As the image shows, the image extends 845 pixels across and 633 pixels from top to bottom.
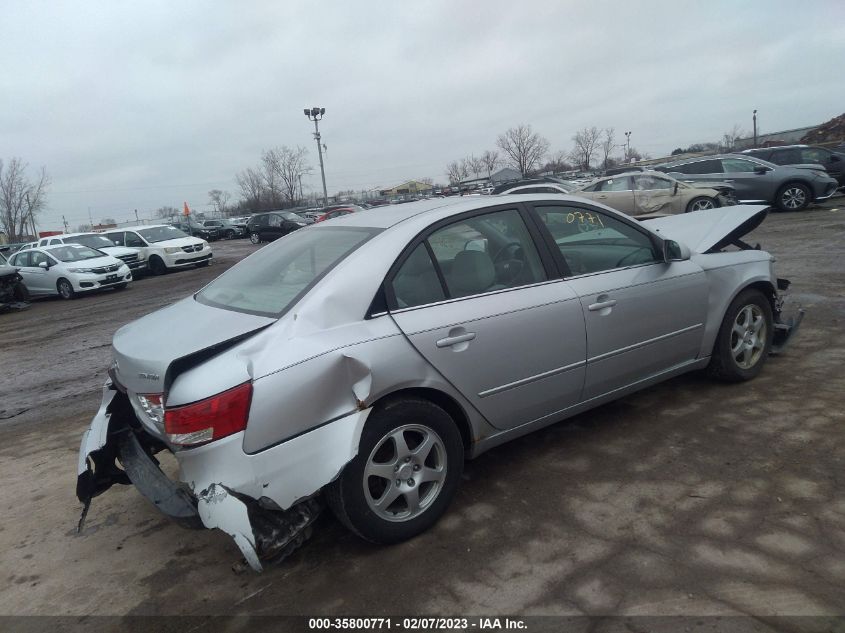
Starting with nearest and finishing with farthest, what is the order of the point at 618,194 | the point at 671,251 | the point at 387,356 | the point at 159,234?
1. the point at 387,356
2. the point at 671,251
3. the point at 618,194
4. the point at 159,234

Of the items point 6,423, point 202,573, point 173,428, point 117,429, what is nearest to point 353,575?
point 202,573

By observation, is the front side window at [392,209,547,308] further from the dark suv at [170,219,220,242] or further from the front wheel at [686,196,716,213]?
the dark suv at [170,219,220,242]

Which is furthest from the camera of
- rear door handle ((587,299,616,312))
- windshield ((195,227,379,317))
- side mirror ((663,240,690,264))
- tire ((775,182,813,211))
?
tire ((775,182,813,211))

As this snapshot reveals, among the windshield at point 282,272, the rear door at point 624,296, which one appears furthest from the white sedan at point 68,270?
the rear door at point 624,296

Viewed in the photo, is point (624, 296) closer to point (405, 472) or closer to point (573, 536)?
point (573, 536)

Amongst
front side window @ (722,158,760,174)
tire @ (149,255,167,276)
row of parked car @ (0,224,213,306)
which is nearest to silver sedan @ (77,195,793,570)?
row of parked car @ (0,224,213,306)

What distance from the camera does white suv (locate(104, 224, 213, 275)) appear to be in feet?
66.3

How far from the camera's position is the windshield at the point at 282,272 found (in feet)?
9.82

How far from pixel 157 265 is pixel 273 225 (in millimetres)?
10331

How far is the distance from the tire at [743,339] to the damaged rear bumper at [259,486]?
294 cm

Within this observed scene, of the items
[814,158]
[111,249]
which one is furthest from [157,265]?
[814,158]

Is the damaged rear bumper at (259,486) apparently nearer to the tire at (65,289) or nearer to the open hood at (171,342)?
the open hood at (171,342)

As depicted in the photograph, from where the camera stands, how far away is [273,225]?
99.3ft

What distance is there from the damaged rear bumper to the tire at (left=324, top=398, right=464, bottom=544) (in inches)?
4.6
